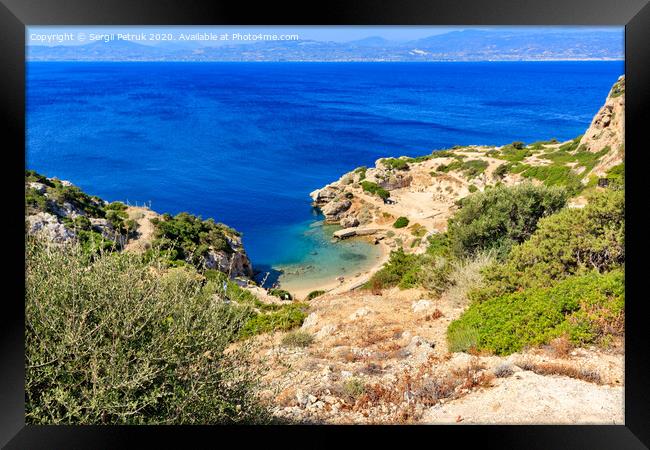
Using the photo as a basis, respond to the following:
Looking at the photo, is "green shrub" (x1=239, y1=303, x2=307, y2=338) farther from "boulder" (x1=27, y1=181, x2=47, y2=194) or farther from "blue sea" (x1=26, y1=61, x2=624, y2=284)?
"blue sea" (x1=26, y1=61, x2=624, y2=284)

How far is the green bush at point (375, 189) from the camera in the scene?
2320 centimetres

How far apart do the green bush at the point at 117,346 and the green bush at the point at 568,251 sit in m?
4.26

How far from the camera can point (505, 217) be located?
348 inches

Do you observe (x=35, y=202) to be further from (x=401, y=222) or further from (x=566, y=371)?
(x=401, y=222)

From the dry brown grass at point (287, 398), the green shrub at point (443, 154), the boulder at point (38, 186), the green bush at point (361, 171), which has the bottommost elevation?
the dry brown grass at point (287, 398)

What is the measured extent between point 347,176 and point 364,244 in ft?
22.5

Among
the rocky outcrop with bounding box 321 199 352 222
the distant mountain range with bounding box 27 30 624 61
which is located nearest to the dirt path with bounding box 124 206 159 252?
the rocky outcrop with bounding box 321 199 352 222

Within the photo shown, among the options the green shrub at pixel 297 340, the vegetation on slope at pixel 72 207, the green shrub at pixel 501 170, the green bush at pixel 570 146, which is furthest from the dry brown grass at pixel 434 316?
the green bush at pixel 570 146

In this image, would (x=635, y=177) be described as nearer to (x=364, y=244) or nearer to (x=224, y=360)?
(x=224, y=360)

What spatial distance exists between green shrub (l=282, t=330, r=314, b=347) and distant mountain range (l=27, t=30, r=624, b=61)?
1465 inches

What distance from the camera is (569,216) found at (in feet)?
24.1

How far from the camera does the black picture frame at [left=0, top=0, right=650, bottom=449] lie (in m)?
3.43

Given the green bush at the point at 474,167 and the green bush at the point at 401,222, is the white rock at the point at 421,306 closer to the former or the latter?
the green bush at the point at 401,222

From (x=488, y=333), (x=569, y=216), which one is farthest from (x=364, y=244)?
(x=488, y=333)
